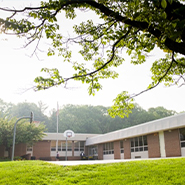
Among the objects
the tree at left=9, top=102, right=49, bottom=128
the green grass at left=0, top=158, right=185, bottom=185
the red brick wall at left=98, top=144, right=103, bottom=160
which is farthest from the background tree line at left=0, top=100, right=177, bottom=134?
the green grass at left=0, top=158, right=185, bottom=185

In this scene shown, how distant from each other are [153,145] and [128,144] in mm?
5123

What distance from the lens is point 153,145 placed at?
80.3 ft

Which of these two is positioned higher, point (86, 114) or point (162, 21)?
point (86, 114)

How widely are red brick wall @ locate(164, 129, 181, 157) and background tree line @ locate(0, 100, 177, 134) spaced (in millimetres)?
42363

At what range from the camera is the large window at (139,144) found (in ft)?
85.7

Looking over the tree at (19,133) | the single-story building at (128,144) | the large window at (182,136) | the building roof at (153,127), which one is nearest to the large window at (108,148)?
the single-story building at (128,144)

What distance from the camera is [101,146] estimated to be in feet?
122

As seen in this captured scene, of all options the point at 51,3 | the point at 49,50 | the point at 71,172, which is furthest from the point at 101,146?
the point at 51,3

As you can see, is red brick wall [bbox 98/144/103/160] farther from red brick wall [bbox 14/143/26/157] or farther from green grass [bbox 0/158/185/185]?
green grass [bbox 0/158/185/185]

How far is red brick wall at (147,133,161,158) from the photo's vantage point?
78.2 feet

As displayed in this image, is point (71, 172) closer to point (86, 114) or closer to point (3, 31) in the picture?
point (3, 31)

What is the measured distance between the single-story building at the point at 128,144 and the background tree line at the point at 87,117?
76.5ft

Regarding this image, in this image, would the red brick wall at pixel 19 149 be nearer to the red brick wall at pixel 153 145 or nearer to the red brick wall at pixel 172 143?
the red brick wall at pixel 153 145

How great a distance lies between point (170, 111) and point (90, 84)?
6741 centimetres
